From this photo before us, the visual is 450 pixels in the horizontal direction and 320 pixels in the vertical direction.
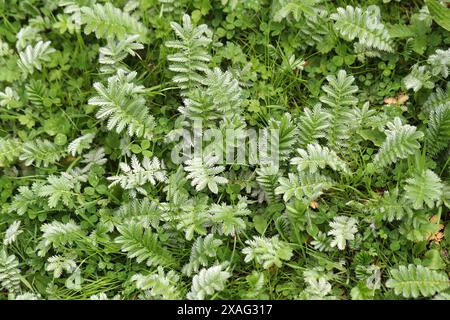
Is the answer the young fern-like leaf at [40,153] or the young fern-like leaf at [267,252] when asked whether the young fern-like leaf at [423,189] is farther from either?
the young fern-like leaf at [40,153]

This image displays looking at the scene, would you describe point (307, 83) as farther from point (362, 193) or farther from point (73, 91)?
point (73, 91)

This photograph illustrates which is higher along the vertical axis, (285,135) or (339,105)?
(339,105)

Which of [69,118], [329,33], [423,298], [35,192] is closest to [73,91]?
[69,118]

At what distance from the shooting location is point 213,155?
3268 millimetres

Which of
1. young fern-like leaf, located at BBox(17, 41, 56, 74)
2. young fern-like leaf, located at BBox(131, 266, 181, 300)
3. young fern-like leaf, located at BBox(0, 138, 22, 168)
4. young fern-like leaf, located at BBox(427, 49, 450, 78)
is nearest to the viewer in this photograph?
young fern-like leaf, located at BBox(131, 266, 181, 300)

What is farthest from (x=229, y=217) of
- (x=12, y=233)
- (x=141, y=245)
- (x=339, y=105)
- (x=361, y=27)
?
(x=361, y=27)

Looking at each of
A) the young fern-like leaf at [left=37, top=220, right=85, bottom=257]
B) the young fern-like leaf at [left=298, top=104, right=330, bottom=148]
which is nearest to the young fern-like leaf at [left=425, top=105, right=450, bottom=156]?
the young fern-like leaf at [left=298, top=104, right=330, bottom=148]

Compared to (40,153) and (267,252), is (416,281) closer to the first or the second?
(267,252)

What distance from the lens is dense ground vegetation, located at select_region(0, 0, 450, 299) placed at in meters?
3.03

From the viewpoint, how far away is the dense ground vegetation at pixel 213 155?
3031mm

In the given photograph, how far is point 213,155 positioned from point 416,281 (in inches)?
47.2

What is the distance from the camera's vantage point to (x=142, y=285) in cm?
294

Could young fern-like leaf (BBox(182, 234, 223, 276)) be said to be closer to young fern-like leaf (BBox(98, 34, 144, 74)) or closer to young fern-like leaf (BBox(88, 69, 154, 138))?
young fern-like leaf (BBox(88, 69, 154, 138))

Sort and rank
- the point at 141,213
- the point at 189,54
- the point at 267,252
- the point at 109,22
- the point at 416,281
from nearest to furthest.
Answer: the point at 416,281
the point at 267,252
the point at 141,213
the point at 189,54
the point at 109,22
